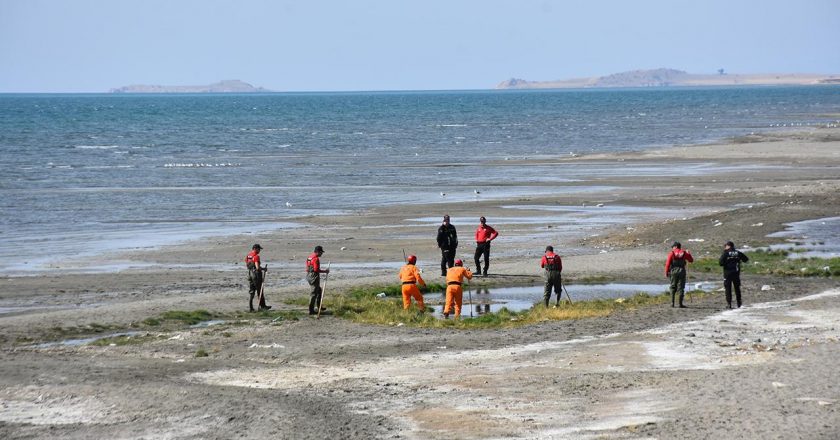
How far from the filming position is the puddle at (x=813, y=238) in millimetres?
30875

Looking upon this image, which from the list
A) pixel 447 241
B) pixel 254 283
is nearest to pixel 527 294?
pixel 447 241

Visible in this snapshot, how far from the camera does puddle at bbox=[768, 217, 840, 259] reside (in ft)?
101

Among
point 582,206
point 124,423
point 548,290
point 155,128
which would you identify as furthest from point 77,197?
point 155,128

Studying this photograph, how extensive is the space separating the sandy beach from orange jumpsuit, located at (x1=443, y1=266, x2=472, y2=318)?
4.00 ft

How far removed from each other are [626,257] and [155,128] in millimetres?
95758

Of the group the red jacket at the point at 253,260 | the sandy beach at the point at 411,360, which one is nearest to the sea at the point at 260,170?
the sandy beach at the point at 411,360

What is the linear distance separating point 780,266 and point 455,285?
9.52m

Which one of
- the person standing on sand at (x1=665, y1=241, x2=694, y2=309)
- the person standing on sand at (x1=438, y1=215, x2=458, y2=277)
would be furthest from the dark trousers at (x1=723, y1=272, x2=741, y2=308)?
the person standing on sand at (x1=438, y1=215, x2=458, y2=277)

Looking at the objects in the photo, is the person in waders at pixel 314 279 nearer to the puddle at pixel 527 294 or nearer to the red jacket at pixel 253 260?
the red jacket at pixel 253 260

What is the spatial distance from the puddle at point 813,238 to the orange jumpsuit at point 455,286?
10942mm

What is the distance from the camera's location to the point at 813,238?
33688mm

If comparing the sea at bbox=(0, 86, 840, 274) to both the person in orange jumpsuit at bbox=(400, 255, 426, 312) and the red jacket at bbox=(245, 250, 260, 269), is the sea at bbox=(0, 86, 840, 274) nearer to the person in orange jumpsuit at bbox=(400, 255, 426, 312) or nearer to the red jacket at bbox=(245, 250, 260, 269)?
the red jacket at bbox=(245, 250, 260, 269)

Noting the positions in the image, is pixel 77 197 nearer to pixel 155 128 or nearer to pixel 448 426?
pixel 448 426

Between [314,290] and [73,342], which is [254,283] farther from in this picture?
[73,342]
